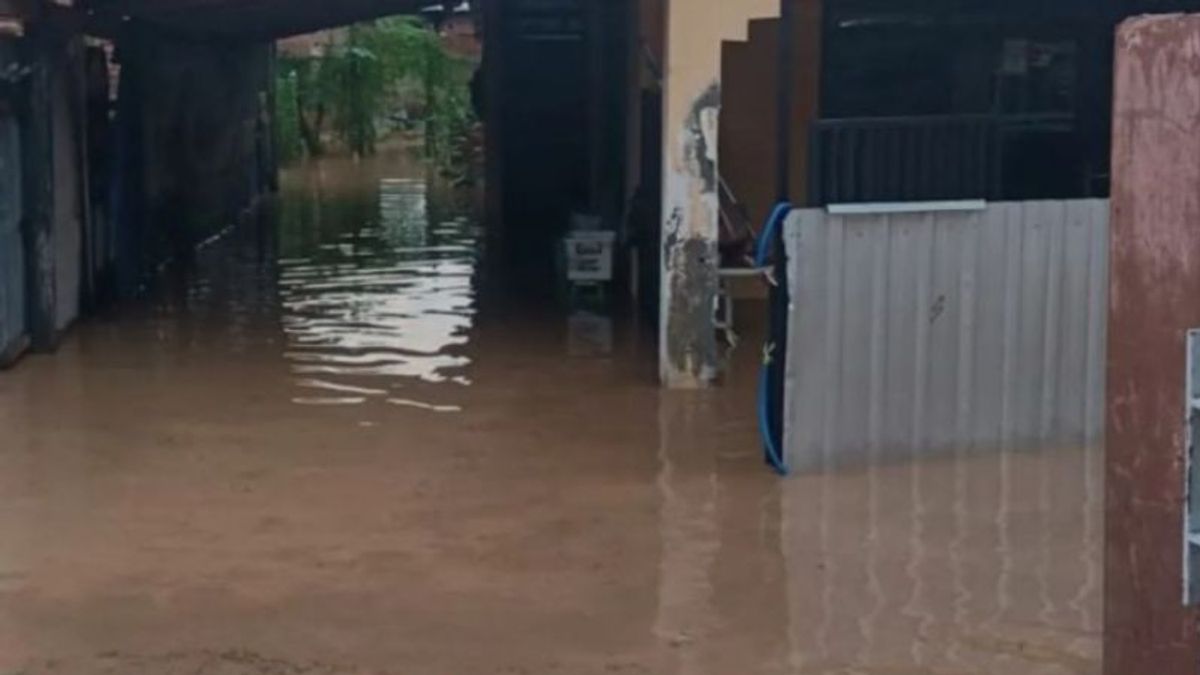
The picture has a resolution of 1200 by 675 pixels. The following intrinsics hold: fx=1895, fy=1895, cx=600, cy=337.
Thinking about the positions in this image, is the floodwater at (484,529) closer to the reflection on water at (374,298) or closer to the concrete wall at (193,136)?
the reflection on water at (374,298)

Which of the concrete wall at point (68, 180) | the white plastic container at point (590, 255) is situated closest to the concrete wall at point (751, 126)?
the white plastic container at point (590, 255)

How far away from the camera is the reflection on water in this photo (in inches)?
471

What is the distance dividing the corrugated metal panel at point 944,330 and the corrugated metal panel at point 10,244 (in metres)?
5.67

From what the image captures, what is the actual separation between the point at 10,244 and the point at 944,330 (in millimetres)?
6384

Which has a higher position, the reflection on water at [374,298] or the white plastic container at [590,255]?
the white plastic container at [590,255]

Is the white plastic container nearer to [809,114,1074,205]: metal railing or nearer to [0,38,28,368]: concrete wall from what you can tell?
[809,114,1074,205]: metal railing

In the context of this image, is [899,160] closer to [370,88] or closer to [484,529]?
[484,529]

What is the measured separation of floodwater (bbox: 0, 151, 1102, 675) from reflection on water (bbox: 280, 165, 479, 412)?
0.29ft

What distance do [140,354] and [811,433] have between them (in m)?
5.64

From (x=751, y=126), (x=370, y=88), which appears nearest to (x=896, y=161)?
(x=751, y=126)

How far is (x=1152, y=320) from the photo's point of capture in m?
4.67

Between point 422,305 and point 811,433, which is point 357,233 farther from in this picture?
point 811,433

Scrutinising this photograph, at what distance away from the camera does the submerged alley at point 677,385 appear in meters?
6.21

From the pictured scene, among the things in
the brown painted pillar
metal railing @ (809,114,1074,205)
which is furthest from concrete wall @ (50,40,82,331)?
the brown painted pillar
